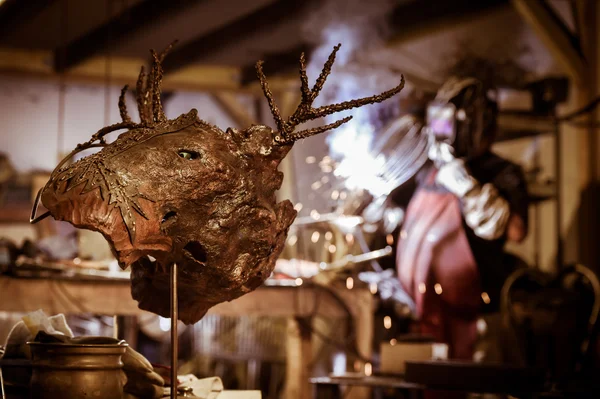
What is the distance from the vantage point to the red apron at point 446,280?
576 centimetres

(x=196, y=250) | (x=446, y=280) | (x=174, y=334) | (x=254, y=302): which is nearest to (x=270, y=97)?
(x=196, y=250)

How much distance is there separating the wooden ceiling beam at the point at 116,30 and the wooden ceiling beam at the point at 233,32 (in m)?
0.66

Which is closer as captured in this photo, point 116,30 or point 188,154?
point 188,154

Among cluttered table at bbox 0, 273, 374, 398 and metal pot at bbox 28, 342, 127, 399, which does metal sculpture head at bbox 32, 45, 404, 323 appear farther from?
cluttered table at bbox 0, 273, 374, 398

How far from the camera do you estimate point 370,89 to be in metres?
6.83

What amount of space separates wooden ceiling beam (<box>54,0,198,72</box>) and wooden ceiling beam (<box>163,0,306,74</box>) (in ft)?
2.17

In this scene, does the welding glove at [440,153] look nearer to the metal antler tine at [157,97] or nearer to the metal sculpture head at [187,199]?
the metal sculpture head at [187,199]

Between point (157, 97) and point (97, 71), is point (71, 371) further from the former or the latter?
point (97, 71)

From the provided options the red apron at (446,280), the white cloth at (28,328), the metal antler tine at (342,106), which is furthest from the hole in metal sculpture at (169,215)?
the red apron at (446,280)

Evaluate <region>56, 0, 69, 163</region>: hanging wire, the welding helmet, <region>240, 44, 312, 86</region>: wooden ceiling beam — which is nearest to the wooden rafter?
the welding helmet

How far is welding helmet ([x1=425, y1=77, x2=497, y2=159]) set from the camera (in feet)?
19.2

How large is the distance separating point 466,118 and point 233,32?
319cm

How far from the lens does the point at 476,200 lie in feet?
19.5

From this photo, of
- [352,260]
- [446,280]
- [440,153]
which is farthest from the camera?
[440,153]
